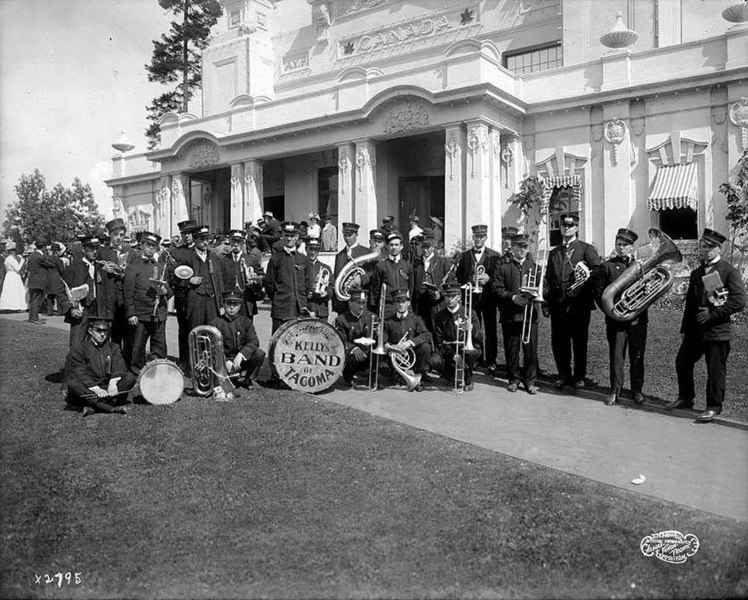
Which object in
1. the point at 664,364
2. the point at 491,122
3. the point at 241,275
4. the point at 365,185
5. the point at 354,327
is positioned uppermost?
the point at 491,122

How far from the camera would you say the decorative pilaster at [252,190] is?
24375 mm

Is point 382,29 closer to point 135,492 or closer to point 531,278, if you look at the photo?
point 531,278

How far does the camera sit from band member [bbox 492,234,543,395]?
354 inches

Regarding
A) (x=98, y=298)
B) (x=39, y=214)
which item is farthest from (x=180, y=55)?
(x=98, y=298)

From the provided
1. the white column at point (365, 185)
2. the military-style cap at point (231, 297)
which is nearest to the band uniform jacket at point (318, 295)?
the military-style cap at point (231, 297)

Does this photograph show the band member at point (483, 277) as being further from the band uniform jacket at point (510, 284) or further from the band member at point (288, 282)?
the band member at point (288, 282)

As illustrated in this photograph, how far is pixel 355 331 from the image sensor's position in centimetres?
941

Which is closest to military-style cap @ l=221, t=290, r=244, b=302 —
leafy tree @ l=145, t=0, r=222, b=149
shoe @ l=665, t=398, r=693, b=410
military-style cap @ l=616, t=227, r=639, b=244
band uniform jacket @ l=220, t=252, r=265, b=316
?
band uniform jacket @ l=220, t=252, r=265, b=316

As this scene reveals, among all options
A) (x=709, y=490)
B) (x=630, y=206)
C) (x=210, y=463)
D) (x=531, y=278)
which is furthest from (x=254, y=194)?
(x=709, y=490)

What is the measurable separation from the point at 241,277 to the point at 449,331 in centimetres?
358

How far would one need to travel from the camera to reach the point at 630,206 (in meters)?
18.3

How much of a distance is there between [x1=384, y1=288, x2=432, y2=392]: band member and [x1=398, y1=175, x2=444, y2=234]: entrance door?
14.0 m

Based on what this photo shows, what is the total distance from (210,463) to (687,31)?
793 inches

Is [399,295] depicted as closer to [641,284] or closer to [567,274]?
[567,274]
